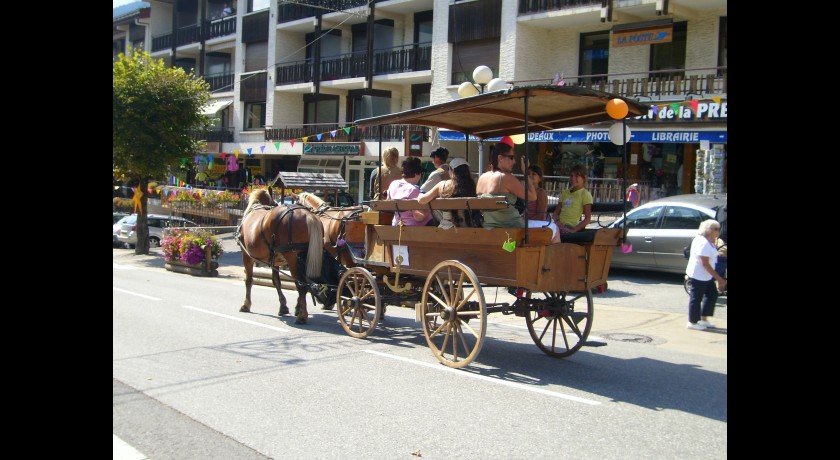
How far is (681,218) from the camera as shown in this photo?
14.1 m

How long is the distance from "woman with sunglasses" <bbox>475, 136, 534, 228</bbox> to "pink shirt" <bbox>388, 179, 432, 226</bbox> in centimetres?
122

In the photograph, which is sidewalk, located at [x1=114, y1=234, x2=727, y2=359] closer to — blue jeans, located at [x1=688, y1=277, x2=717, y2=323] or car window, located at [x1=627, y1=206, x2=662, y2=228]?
blue jeans, located at [x1=688, y1=277, x2=717, y2=323]

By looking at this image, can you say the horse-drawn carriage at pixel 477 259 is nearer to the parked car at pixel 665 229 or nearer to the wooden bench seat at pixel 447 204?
the wooden bench seat at pixel 447 204

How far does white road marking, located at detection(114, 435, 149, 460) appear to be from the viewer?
5227 mm

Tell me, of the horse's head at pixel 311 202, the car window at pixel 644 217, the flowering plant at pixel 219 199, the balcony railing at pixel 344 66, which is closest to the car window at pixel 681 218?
the car window at pixel 644 217

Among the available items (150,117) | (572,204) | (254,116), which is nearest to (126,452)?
(572,204)

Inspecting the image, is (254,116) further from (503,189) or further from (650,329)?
A: (503,189)

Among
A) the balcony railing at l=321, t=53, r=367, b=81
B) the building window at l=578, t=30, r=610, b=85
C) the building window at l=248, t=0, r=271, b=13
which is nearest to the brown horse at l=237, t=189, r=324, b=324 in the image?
the building window at l=578, t=30, r=610, b=85

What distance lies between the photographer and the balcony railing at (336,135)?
2894 cm
